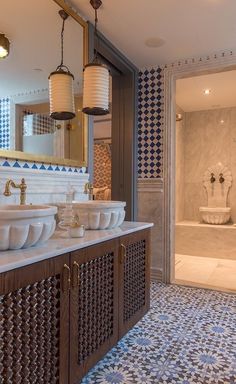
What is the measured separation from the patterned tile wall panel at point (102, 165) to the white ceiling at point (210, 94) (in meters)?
2.10

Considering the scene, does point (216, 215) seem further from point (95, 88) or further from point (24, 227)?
point (24, 227)

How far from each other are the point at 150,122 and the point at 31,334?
8.46ft

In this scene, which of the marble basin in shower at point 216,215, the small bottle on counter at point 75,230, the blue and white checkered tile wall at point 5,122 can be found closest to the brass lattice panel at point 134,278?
the small bottle on counter at point 75,230

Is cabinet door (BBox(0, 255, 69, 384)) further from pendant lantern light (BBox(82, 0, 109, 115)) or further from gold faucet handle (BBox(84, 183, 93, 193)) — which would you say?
pendant lantern light (BBox(82, 0, 109, 115))

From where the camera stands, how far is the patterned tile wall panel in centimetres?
665

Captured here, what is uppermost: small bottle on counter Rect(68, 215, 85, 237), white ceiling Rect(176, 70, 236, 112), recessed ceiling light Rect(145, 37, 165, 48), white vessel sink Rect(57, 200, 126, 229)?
white ceiling Rect(176, 70, 236, 112)

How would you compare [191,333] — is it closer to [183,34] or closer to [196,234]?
[183,34]

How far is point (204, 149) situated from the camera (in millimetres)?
5328

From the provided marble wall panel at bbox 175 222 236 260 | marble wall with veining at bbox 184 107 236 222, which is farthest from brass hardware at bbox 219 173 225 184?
marble wall panel at bbox 175 222 236 260

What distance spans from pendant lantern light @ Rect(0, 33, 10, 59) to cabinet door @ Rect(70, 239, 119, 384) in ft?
4.04

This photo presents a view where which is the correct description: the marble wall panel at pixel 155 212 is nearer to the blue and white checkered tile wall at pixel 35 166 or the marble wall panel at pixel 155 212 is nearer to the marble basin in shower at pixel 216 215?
the blue and white checkered tile wall at pixel 35 166

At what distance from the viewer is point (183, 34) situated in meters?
2.52

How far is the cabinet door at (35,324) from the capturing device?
0.98 meters

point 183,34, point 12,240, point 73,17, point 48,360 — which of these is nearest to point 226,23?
point 183,34
